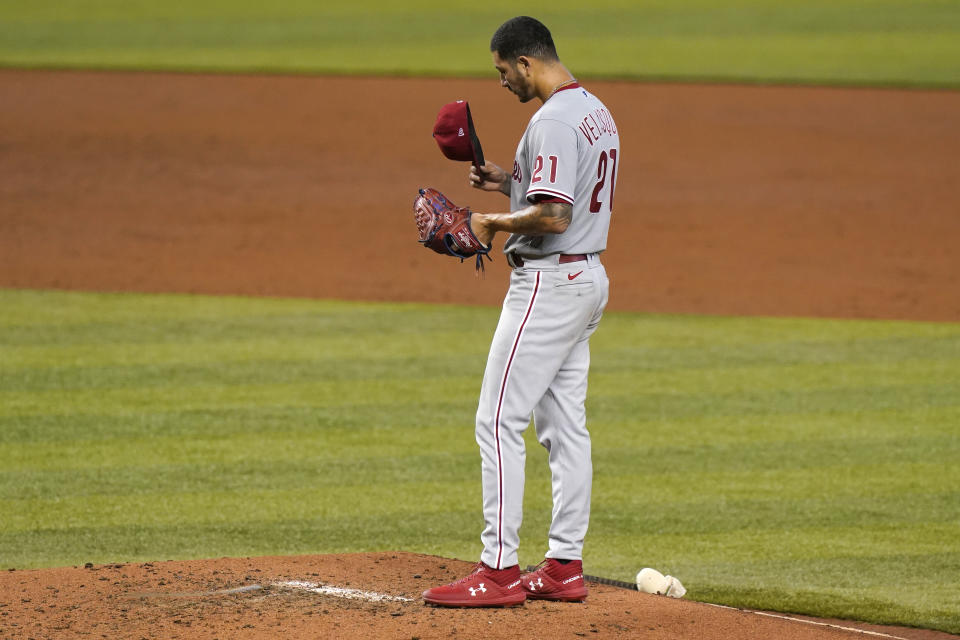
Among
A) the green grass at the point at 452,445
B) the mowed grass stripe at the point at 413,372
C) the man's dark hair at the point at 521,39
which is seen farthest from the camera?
the mowed grass stripe at the point at 413,372

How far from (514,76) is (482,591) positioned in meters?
1.65

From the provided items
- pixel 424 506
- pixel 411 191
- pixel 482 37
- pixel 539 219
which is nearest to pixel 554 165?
pixel 539 219

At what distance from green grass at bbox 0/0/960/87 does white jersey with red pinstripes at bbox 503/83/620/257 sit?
15250mm

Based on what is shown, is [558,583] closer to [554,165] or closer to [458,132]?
[554,165]

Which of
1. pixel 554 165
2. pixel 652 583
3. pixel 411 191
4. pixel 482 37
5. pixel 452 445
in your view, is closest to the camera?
pixel 554 165

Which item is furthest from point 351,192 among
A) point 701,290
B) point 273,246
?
point 701,290

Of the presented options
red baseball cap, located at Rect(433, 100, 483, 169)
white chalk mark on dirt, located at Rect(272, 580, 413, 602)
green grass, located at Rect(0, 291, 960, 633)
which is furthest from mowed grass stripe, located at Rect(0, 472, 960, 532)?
red baseball cap, located at Rect(433, 100, 483, 169)

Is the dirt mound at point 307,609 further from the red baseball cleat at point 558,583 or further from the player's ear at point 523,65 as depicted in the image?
the player's ear at point 523,65

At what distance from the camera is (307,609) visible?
4.54 meters

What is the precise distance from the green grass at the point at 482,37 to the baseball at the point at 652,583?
15.0 m

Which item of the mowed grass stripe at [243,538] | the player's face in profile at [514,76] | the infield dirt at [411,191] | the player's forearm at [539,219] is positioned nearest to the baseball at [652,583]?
the infield dirt at [411,191]

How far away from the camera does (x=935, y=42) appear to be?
2294 centimetres

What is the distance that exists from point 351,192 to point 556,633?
1049 cm

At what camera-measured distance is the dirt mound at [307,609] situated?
4324 mm
